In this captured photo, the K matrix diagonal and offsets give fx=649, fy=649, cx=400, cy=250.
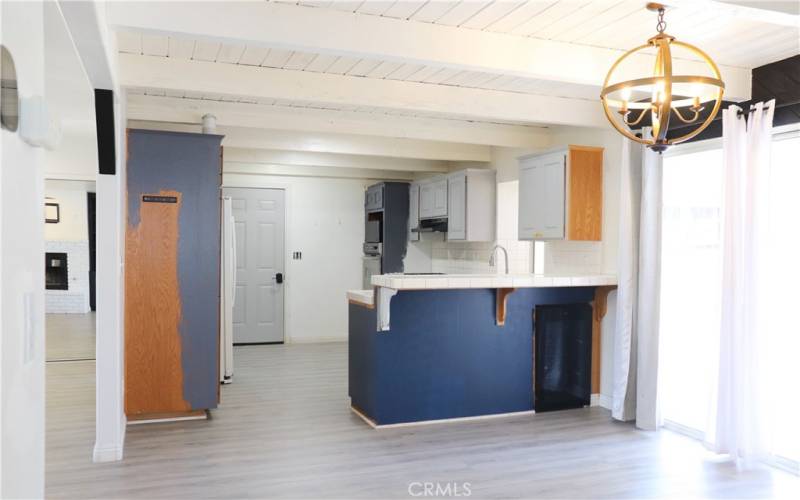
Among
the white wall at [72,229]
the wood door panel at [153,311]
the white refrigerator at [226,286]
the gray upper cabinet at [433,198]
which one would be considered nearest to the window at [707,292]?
the gray upper cabinet at [433,198]

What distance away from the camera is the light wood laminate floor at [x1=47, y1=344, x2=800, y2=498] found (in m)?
3.53

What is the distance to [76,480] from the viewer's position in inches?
143

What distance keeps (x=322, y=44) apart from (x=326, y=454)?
2.48 meters

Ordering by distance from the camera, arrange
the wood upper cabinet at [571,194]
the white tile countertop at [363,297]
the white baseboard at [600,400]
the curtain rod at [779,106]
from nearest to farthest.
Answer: the curtain rod at [779,106]
the white tile countertop at [363,297]
the wood upper cabinet at [571,194]
the white baseboard at [600,400]

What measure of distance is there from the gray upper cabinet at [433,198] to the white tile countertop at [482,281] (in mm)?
2304

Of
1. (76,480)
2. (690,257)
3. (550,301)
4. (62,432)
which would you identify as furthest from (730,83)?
(62,432)

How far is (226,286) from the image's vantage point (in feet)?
19.3

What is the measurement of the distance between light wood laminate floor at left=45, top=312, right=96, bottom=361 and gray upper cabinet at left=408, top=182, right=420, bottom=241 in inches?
158

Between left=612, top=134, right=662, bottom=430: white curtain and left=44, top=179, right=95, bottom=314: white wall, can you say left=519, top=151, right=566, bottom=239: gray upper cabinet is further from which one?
left=44, top=179, right=95, bottom=314: white wall

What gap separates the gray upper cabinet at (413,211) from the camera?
26.1 feet

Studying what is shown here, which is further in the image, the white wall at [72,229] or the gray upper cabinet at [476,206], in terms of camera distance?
the white wall at [72,229]

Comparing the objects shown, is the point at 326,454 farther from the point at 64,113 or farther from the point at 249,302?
the point at 249,302

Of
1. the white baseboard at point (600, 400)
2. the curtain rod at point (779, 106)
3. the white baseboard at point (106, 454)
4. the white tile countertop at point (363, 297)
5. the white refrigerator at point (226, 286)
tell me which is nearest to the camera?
the curtain rod at point (779, 106)

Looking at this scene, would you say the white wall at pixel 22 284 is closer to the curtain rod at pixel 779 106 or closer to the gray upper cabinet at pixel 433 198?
the curtain rod at pixel 779 106
